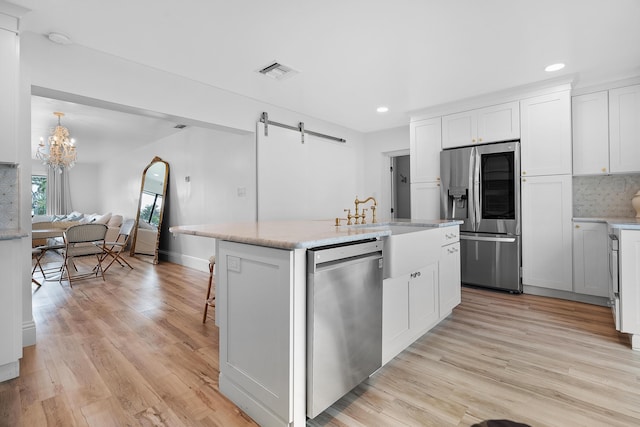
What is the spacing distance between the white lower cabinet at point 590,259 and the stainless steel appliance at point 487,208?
21.4 inches

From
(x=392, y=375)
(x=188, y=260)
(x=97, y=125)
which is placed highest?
(x=97, y=125)

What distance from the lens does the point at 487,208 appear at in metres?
3.91

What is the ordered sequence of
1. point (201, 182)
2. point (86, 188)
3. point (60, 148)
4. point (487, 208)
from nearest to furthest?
point (487, 208) < point (201, 182) < point (60, 148) < point (86, 188)

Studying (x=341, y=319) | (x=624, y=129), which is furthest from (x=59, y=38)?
(x=624, y=129)

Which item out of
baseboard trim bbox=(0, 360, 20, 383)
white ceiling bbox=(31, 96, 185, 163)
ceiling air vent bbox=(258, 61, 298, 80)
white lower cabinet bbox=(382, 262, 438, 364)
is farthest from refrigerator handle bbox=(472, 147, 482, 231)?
baseboard trim bbox=(0, 360, 20, 383)

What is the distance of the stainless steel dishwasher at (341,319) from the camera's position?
1.47 meters

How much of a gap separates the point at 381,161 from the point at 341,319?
180 inches

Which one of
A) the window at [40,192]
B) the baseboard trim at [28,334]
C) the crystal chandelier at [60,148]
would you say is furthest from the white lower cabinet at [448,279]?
the window at [40,192]

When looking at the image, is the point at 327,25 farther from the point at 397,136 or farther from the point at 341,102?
the point at 397,136

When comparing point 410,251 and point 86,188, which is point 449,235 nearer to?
point 410,251

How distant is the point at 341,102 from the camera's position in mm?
4176

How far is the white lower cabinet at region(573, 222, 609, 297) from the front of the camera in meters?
3.26

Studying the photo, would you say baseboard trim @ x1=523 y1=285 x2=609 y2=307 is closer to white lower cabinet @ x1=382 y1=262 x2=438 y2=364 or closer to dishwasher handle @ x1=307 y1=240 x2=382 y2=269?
white lower cabinet @ x1=382 y1=262 x2=438 y2=364

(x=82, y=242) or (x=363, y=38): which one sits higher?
(x=363, y=38)
